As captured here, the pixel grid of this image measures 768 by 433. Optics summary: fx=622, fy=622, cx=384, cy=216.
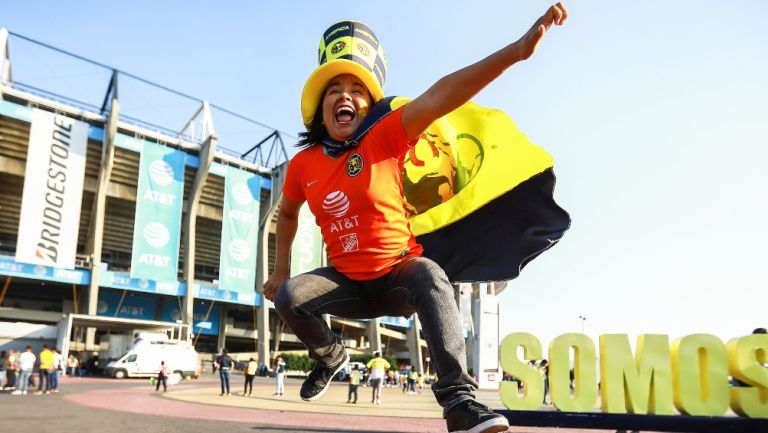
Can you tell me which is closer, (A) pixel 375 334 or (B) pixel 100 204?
(B) pixel 100 204

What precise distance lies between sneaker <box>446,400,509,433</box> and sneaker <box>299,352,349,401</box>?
725 mm

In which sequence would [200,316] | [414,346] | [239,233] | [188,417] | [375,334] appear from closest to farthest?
[188,417] → [239,233] → [200,316] → [375,334] → [414,346]

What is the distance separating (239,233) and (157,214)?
5241mm

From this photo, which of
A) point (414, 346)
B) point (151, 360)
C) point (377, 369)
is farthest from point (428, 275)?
point (414, 346)

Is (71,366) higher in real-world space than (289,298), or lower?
lower

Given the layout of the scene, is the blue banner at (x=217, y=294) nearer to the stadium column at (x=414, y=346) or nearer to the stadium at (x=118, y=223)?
the stadium at (x=118, y=223)

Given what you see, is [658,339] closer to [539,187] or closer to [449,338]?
[539,187]

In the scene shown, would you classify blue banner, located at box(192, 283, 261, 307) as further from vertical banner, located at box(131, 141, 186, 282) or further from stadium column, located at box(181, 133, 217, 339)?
vertical banner, located at box(131, 141, 186, 282)

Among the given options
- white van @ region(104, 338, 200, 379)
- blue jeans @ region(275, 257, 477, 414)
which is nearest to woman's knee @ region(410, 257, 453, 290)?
blue jeans @ region(275, 257, 477, 414)

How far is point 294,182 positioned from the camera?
325 centimetres

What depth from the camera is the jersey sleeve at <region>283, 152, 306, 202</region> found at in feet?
10.4

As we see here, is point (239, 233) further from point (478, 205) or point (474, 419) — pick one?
point (474, 419)

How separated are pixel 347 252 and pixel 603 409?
838 centimetres

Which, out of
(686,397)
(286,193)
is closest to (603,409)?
(686,397)
